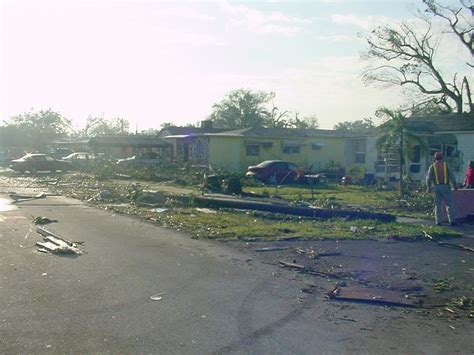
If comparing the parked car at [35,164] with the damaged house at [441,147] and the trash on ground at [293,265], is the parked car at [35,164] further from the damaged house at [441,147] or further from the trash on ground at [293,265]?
the trash on ground at [293,265]

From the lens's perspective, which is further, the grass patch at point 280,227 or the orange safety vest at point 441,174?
the orange safety vest at point 441,174

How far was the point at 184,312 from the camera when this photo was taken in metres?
7.70

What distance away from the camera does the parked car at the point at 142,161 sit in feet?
160

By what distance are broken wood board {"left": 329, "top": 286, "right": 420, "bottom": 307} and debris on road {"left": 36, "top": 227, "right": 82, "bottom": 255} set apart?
5.61 m

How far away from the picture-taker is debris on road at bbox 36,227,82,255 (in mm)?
12071

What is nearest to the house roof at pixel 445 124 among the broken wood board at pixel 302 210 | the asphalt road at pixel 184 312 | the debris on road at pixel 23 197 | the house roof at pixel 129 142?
the broken wood board at pixel 302 210

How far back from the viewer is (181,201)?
73.7ft

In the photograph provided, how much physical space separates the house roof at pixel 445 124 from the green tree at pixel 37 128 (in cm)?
5415

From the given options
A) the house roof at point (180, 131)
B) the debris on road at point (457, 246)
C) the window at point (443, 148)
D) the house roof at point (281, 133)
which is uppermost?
the house roof at point (180, 131)

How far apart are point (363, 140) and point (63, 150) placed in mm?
40360

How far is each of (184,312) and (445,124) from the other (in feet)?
108

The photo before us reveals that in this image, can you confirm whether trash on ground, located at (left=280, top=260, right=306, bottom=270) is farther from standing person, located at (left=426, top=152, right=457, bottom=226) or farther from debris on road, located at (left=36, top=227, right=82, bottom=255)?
standing person, located at (left=426, top=152, right=457, bottom=226)

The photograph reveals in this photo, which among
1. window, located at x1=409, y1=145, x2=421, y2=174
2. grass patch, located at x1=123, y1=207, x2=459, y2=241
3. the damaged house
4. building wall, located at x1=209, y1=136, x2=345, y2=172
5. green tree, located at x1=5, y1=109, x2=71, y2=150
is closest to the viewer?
grass patch, located at x1=123, y1=207, x2=459, y2=241

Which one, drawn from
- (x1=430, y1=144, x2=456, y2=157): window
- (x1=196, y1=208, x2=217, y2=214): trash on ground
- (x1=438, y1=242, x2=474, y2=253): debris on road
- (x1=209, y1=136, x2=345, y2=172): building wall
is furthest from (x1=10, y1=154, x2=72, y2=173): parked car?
(x1=438, y1=242, x2=474, y2=253): debris on road
